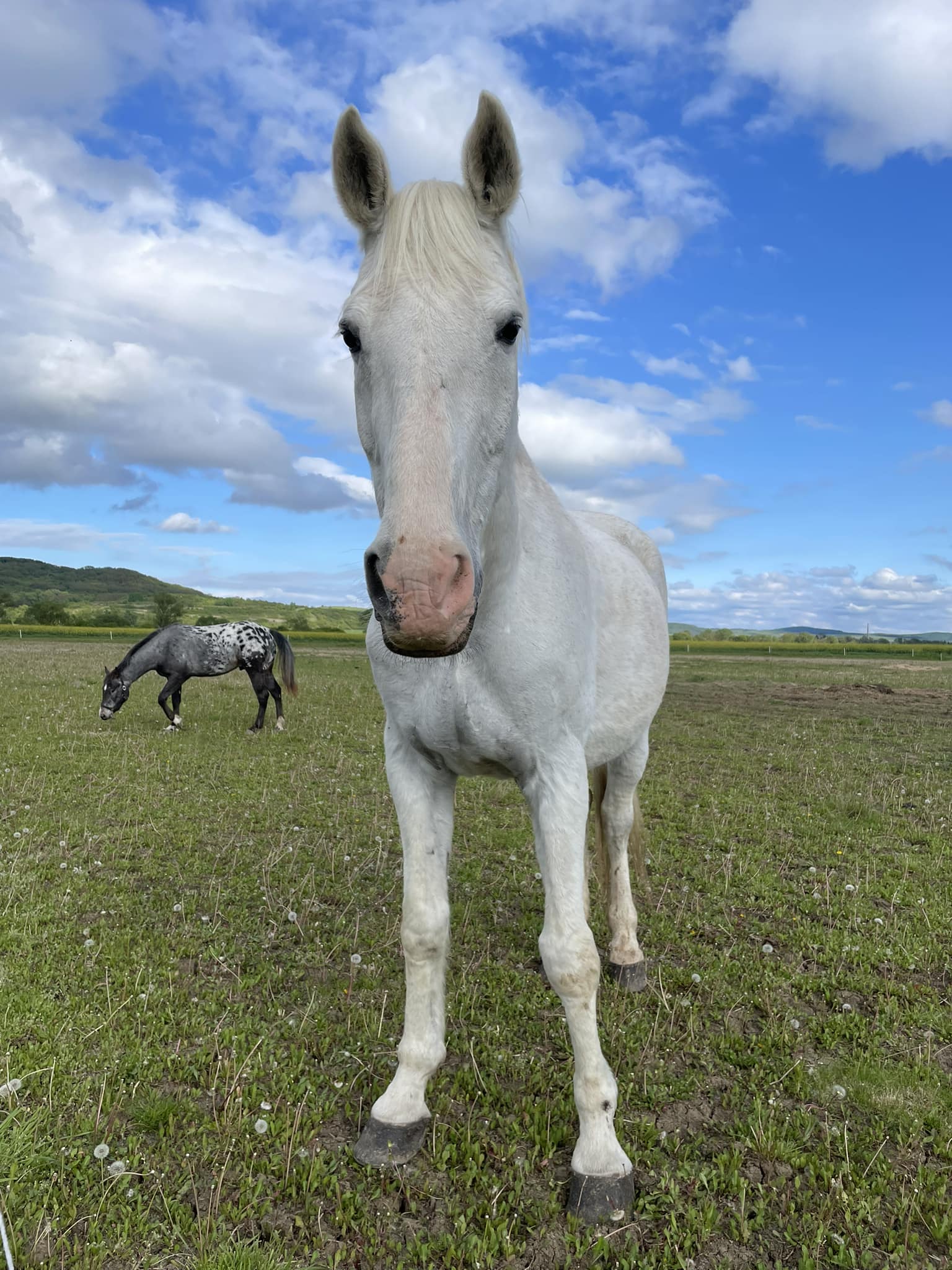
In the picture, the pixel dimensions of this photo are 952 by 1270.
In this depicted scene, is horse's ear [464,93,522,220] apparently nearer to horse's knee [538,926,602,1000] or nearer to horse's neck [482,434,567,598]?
horse's neck [482,434,567,598]

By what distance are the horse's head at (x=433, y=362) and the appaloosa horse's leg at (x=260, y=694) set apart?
12349 millimetres

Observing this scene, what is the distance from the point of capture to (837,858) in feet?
23.8

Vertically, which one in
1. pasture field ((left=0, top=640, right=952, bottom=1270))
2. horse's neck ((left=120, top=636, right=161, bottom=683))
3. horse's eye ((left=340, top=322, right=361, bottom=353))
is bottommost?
pasture field ((left=0, top=640, right=952, bottom=1270))

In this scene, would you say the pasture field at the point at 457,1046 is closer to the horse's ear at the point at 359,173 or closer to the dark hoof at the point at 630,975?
the dark hoof at the point at 630,975

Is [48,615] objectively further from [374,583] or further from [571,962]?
[374,583]

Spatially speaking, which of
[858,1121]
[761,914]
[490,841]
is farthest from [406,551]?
[490,841]

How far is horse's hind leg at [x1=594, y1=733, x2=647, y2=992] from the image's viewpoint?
4.59 meters

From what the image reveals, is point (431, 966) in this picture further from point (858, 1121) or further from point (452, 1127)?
point (858, 1121)

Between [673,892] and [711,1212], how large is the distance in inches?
143

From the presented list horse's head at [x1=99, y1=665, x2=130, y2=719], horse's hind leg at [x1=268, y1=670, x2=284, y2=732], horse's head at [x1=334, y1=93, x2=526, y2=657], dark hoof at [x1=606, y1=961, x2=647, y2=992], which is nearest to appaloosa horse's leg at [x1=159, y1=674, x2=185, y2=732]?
horse's head at [x1=99, y1=665, x2=130, y2=719]

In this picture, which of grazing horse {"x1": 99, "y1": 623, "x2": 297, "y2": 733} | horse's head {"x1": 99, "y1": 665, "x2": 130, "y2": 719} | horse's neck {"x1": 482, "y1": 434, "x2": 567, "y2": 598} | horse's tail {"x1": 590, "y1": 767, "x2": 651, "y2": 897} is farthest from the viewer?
grazing horse {"x1": 99, "y1": 623, "x2": 297, "y2": 733}

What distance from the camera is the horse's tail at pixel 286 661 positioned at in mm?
15258

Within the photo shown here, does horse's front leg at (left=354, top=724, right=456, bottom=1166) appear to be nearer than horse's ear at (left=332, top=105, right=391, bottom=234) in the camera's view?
No

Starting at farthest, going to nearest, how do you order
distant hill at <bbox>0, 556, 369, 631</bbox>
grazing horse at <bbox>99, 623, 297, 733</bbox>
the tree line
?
distant hill at <bbox>0, 556, 369, 631</bbox>, the tree line, grazing horse at <bbox>99, 623, 297, 733</bbox>
